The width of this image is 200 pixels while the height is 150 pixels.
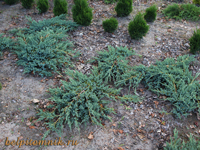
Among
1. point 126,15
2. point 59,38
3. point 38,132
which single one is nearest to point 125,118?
point 38,132

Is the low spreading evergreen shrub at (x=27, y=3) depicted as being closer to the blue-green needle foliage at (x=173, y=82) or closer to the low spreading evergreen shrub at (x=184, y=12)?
the blue-green needle foliage at (x=173, y=82)

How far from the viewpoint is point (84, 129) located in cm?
281

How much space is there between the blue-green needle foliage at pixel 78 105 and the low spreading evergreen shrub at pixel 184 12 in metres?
3.55

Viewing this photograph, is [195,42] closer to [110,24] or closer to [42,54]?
[110,24]

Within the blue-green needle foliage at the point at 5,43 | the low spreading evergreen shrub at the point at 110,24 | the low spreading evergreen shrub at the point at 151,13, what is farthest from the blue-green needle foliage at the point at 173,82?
the blue-green needle foliage at the point at 5,43

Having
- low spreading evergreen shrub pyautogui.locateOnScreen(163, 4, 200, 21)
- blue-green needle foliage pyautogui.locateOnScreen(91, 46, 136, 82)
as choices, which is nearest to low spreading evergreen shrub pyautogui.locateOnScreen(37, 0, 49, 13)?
blue-green needle foliage pyautogui.locateOnScreen(91, 46, 136, 82)

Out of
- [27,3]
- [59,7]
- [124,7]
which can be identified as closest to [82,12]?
[59,7]

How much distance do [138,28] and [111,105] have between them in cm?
211

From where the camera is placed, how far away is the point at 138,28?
4.09 m

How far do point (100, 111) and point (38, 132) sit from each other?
3.60 feet

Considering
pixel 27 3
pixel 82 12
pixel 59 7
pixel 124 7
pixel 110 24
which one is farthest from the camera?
pixel 27 3

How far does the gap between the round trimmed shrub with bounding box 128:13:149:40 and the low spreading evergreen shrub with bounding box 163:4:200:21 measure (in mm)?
1630

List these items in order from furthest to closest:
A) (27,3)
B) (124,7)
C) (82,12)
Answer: (27,3), (124,7), (82,12)

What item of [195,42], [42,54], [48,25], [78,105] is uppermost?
[48,25]
